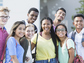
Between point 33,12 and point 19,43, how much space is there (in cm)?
133

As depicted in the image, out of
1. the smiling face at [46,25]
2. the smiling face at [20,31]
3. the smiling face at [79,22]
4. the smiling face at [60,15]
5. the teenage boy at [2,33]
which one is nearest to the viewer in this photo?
the teenage boy at [2,33]

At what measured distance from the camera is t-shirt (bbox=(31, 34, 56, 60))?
3428 millimetres

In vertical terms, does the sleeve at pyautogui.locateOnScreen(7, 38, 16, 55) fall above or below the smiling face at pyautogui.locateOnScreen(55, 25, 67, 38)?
below

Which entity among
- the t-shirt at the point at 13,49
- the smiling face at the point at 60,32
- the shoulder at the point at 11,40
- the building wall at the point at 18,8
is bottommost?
the t-shirt at the point at 13,49

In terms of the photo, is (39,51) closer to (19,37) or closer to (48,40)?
(48,40)

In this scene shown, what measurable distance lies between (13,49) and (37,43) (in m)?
0.74

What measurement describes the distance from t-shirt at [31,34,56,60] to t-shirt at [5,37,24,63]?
51cm

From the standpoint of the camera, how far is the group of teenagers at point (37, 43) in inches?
117

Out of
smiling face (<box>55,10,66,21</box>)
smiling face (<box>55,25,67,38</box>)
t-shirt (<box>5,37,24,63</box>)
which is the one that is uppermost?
smiling face (<box>55,10,66,21</box>)

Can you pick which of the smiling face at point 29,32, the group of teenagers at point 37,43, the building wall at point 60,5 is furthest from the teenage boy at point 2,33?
the building wall at point 60,5

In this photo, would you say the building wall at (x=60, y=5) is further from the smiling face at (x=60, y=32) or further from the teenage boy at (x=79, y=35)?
the smiling face at (x=60, y=32)

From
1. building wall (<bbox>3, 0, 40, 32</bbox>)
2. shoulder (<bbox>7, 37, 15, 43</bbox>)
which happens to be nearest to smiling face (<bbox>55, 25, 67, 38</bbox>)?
shoulder (<bbox>7, 37, 15, 43</bbox>)

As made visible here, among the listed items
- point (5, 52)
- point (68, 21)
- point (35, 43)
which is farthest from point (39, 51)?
point (68, 21)

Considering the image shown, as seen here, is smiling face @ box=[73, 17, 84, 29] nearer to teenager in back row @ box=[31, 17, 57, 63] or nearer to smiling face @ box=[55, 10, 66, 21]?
smiling face @ box=[55, 10, 66, 21]
